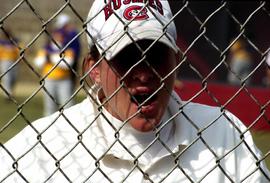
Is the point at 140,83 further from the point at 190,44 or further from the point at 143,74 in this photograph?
the point at 190,44

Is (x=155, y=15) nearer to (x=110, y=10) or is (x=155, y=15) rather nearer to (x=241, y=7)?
(x=110, y=10)

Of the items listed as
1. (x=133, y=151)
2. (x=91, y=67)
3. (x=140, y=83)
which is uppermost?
(x=91, y=67)

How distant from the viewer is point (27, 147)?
9.57 ft

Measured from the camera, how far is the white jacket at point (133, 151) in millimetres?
2898

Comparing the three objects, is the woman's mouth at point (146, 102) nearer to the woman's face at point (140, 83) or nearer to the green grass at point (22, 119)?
the woman's face at point (140, 83)

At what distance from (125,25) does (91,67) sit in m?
0.23

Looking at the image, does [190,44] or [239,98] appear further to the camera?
[239,98]


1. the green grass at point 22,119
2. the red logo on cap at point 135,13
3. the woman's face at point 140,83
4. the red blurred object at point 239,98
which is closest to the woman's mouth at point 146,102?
the woman's face at point 140,83

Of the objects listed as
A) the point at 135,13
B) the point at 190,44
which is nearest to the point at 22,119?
the point at 190,44

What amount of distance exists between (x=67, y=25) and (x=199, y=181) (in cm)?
1048

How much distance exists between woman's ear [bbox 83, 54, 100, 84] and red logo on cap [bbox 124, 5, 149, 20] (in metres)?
0.22

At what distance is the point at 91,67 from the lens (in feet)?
9.33

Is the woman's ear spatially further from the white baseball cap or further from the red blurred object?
the red blurred object

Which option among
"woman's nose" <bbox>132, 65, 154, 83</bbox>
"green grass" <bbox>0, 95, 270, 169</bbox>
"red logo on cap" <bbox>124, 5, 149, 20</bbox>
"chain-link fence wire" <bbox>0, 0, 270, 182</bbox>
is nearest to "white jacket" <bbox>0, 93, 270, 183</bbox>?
"chain-link fence wire" <bbox>0, 0, 270, 182</bbox>
